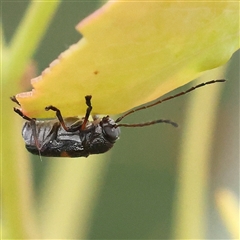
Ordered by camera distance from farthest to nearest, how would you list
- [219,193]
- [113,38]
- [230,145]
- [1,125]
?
[230,145] → [219,193] → [1,125] → [113,38]

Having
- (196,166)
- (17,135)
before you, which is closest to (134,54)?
(17,135)

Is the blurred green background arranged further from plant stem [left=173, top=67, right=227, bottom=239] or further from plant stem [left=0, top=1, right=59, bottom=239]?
plant stem [left=0, top=1, right=59, bottom=239]

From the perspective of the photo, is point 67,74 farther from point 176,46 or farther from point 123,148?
point 123,148

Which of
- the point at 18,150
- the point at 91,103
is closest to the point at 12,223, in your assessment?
the point at 18,150

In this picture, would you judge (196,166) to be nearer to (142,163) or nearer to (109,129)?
(109,129)

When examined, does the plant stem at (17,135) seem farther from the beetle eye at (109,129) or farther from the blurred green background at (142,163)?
the blurred green background at (142,163)

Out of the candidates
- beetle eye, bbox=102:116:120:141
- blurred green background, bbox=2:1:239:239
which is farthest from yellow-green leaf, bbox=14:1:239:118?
blurred green background, bbox=2:1:239:239

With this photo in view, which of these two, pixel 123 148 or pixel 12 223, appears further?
pixel 123 148
